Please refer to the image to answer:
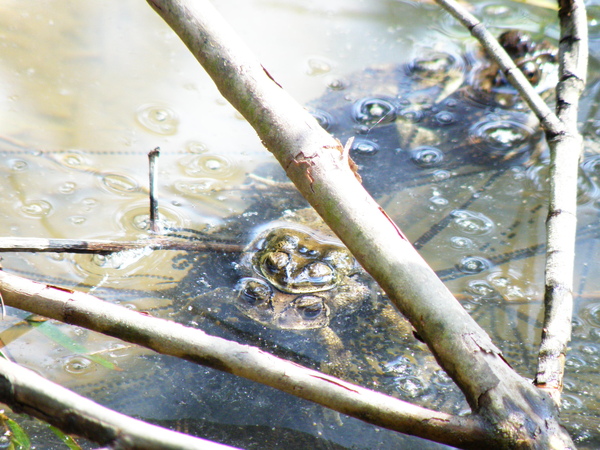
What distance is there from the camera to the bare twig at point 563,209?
1.34 metres

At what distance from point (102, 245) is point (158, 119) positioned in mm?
1261

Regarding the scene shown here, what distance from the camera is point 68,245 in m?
1.73

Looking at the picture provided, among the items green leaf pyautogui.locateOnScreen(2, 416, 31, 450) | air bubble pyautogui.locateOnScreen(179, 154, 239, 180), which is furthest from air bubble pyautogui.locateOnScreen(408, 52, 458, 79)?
green leaf pyautogui.locateOnScreen(2, 416, 31, 450)

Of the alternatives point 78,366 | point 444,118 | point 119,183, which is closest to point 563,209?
point 444,118

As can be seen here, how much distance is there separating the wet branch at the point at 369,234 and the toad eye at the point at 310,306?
1.63 ft

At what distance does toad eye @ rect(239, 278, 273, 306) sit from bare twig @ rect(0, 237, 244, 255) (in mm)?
201

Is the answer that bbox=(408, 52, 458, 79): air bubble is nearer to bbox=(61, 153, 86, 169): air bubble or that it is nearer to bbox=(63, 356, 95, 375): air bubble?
bbox=(61, 153, 86, 169): air bubble

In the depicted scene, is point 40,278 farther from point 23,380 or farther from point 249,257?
point 23,380

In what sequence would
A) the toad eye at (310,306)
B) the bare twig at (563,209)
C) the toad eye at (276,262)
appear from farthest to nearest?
the toad eye at (276,262), the toad eye at (310,306), the bare twig at (563,209)

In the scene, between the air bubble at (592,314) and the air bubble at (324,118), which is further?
the air bubble at (324,118)

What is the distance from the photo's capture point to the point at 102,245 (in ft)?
6.02

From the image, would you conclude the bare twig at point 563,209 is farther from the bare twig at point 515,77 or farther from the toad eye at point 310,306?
the toad eye at point 310,306

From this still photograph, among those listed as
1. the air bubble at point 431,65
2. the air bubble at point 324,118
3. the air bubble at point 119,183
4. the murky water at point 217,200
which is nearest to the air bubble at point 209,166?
the murky water at point 217,200

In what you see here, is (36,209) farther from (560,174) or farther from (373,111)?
(560,174)
